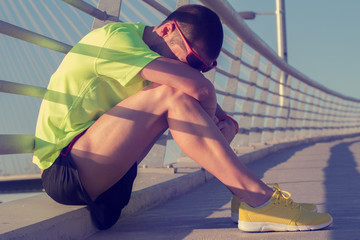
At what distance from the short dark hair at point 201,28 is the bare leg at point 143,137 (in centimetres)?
23

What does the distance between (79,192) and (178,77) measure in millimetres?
540

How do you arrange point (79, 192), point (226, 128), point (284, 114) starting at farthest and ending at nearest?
1. point (284, 114)
2. point (226, 128)
3. point (79, 192)

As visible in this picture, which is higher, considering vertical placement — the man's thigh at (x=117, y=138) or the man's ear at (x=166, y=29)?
the man's ear at (x=166, y=29)

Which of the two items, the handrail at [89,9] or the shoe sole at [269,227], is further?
the handrail at [89,9]

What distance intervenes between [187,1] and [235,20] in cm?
106

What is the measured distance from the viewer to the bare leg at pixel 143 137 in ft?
6.21

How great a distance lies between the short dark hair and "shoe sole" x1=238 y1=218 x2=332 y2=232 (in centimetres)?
65

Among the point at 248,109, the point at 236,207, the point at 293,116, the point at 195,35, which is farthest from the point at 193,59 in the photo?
the point at 293,116

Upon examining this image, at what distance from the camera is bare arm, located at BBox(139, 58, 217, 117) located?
1.87m

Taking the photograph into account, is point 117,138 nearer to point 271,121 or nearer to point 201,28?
point 201,28

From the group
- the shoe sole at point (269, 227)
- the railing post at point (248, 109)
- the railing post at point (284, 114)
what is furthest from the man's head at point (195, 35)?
the railing post at point (284, 114)

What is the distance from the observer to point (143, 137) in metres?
1.96

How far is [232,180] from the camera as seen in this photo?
1970 mm

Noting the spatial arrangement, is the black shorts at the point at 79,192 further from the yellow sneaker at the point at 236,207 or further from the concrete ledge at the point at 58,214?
the yellow sneaker at the point at 236,207
